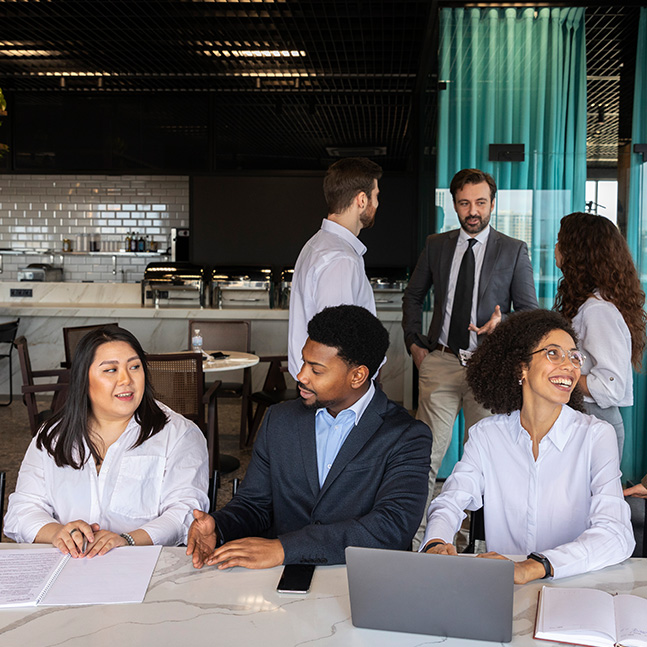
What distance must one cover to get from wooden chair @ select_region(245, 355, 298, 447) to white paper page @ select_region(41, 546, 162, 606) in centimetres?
324

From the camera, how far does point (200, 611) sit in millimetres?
1288

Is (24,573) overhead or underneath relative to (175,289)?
underneath

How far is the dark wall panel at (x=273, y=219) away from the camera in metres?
8.26

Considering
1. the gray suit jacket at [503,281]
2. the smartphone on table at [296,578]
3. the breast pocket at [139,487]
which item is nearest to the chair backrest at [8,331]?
the gray suit jacket at [503,281]

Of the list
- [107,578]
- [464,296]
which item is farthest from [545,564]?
[464,296]

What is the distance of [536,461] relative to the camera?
1814 millimetres

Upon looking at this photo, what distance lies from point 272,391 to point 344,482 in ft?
10.9

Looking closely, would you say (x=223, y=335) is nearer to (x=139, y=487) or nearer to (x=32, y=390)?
(x=32, y=390)

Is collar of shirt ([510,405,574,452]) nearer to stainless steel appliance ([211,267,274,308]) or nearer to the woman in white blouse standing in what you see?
the woman in white blouse standing

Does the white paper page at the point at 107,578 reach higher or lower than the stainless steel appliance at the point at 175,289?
lower

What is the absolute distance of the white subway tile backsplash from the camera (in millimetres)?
9945

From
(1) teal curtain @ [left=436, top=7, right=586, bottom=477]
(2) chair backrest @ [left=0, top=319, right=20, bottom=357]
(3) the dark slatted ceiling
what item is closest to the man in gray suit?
(1) teal curtain @ [left=436, top=7, right=586, bottom=477]

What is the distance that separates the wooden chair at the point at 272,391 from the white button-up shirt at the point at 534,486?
2996 millimetres

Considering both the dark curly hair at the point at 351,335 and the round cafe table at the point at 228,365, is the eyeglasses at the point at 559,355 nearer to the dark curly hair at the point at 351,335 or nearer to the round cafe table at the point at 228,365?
the dark curly hair at the point at 351,335
